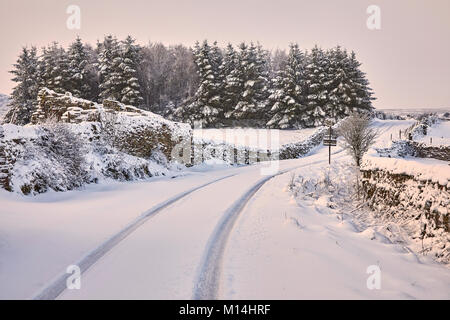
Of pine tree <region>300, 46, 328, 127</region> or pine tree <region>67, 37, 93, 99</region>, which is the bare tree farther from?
pine tree <region>67, 37, 93, 99</region>

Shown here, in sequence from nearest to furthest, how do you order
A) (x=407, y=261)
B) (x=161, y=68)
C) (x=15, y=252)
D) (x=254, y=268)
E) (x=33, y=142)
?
(x=254, y=268), (x=15, y=252), (x=407, y=261), (x=33, y=142), (x=161, y=68)

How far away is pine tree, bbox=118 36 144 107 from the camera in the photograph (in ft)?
125

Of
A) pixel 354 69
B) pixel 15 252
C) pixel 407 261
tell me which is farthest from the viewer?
pixel 354 69

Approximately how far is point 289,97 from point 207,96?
13.1m

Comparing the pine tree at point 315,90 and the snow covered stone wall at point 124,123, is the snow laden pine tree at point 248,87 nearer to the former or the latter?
the pine tree at point 315,90

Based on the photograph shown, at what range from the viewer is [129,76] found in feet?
129

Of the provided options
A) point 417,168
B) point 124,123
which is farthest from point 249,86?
point 417,168

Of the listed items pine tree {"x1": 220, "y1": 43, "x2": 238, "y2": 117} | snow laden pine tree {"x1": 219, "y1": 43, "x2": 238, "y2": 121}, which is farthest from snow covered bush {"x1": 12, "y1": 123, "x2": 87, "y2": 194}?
pine tree {"x1": 220, "y1": 43, "x2": 238, "y2": 117}

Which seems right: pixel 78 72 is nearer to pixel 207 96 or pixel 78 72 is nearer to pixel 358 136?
pixel 207 96

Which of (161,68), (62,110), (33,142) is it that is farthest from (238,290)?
(161,68)

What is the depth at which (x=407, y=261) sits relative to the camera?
5.74 meters
